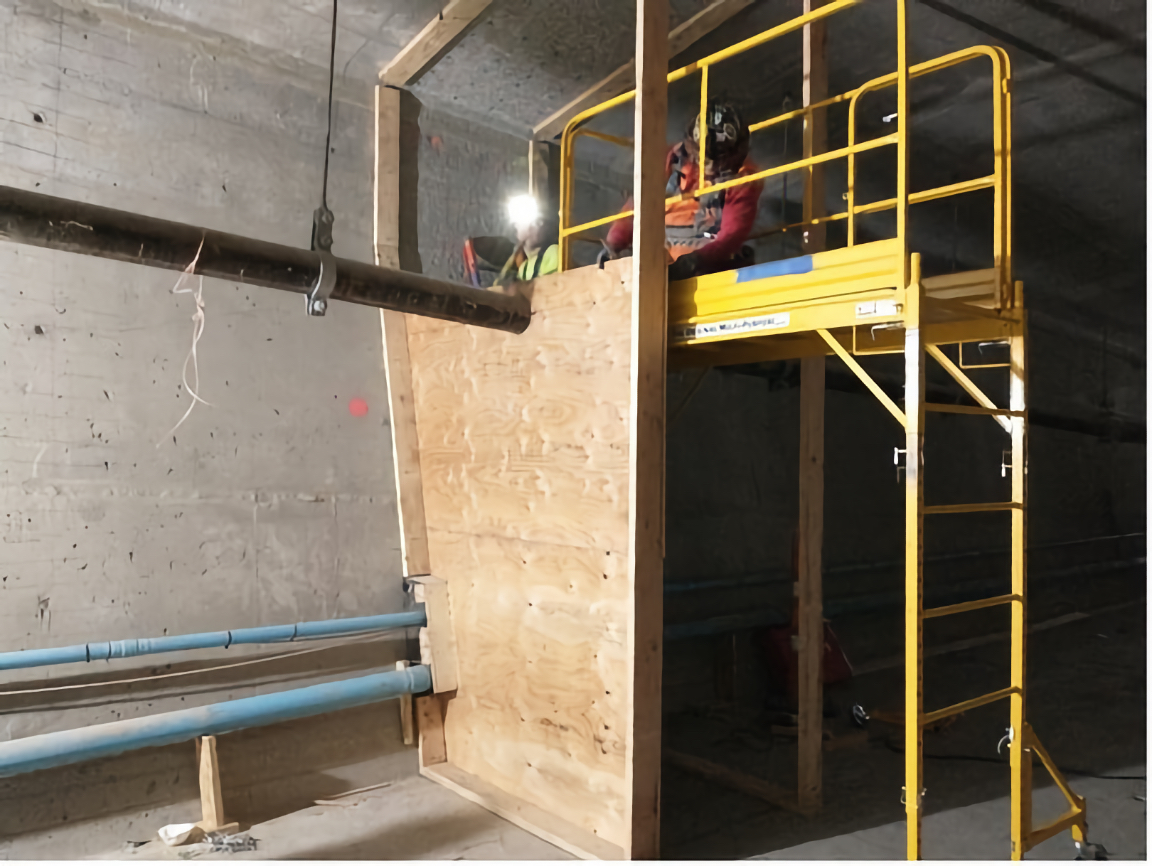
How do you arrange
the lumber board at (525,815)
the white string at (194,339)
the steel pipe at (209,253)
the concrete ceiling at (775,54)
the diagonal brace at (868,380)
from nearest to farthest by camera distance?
1. the steel pipe at (209,253)
2. the diagonal brace at (868,380)
3. the lumber board at (525,815)
4. the white string at (194,339)
5. the concrete ceiling at (775,54)

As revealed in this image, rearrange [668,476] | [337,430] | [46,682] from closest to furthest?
1. [46,682]
2. [337,430]
3. [668,476]

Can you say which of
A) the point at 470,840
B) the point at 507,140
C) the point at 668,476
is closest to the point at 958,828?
the point at 470,840

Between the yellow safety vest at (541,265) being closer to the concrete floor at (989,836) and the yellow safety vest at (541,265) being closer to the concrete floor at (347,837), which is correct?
the concrete floor at (347,837)

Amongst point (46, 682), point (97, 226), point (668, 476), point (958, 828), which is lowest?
point (958, 828)

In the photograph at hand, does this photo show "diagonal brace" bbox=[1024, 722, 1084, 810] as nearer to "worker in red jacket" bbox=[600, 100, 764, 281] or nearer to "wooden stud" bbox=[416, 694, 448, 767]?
"worker in red jacket" bbox=[600, 100, 764, 281]

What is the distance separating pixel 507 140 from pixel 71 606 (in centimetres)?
322

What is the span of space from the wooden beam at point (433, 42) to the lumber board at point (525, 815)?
136 inches

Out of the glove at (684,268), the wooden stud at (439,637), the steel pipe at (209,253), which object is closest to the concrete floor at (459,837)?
the wooden stud at (439,637)

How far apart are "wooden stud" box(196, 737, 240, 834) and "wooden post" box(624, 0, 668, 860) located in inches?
64.6

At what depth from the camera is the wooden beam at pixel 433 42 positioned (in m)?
3.67

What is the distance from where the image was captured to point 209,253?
7.87 ft

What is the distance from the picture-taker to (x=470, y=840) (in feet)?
10.1

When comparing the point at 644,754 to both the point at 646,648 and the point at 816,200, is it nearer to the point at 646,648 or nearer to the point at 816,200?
the point at 646,648

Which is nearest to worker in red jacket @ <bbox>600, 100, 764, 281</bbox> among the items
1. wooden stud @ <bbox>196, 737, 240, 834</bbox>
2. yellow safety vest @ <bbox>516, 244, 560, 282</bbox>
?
yellow safety vest @ <bbox>516, 244, 560, 282</bbox>
